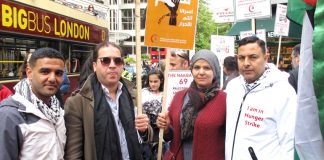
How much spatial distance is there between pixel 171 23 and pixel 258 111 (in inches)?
50.4

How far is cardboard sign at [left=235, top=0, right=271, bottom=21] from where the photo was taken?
7293 millimetres

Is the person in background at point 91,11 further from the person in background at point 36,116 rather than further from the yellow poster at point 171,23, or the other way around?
the person in background at point 36,116

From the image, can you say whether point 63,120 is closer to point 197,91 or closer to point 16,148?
point 16,148

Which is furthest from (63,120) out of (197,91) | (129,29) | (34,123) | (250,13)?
(129,29)

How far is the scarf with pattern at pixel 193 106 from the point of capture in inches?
128

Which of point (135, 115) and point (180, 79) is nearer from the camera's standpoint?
point (135, 115)

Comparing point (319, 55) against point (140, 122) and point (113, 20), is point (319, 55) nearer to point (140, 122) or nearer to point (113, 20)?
point (140, 122)

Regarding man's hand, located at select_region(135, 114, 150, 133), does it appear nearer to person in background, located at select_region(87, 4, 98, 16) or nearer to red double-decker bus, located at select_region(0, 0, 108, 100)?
red double-decker bus, located at select_region(0, 0, 108, 100)

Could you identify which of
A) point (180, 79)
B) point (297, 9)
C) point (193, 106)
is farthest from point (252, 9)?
point (297, 9)

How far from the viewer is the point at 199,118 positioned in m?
3.22

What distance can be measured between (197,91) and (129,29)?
178ft

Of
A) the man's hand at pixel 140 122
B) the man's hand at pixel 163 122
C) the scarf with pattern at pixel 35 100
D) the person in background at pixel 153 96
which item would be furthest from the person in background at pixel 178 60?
the scarf with pattern at pixel 35 100

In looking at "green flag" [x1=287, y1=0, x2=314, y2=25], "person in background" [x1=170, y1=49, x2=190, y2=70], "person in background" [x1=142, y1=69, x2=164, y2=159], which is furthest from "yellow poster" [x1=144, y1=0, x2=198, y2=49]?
"green flag" [x1=287, y1=0, x2=314, y2=25]

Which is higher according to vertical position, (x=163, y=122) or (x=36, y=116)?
(x=36, y=116)
